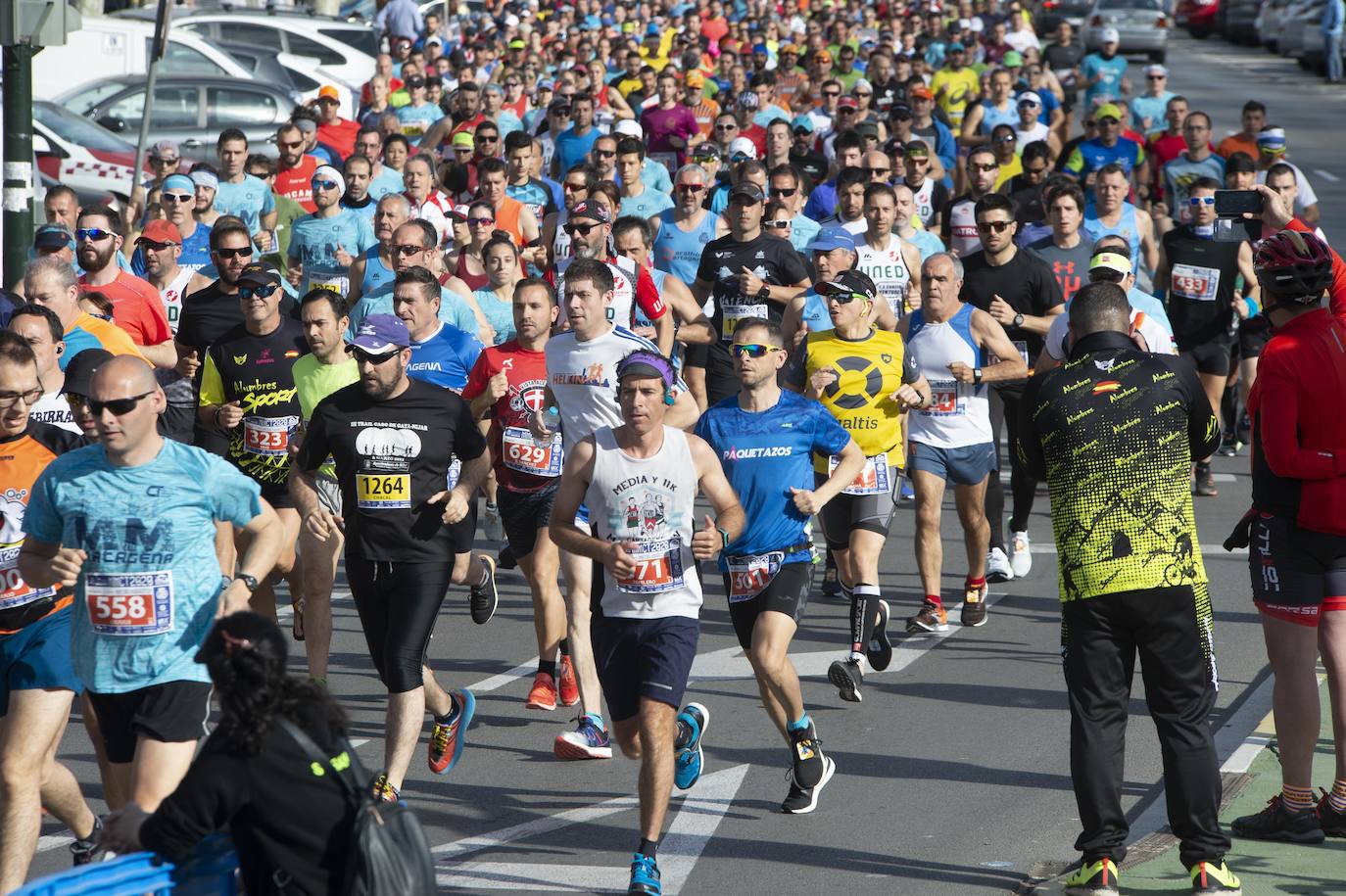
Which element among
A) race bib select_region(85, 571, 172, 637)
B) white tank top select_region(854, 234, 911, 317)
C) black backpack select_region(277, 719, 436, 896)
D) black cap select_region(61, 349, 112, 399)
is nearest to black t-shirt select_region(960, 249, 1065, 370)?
white tank top select_region(854, 234, 911, 317)

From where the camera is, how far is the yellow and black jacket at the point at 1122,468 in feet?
21.6

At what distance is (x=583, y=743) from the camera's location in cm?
845

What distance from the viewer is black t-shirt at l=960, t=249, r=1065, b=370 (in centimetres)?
1206

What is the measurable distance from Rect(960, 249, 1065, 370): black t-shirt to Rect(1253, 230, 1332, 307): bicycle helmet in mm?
4921

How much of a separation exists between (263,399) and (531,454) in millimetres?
1364

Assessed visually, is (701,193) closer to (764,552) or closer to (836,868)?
(764,552)

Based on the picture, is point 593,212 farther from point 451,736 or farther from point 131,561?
point 131,561

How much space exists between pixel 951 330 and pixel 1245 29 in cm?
Result: 4817

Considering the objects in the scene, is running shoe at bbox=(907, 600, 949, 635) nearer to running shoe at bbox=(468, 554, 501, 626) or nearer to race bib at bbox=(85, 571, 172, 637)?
running shoe at bbox=(468, 554, 501, 626)

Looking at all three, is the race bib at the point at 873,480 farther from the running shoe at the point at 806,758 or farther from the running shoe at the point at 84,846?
the running shoe at the point at 84,846

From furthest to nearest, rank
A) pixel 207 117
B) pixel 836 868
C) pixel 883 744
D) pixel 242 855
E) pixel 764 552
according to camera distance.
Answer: pixel 207 117
pixel 883 744
pixel 764 552
pixel 836 868
pixel 242 855

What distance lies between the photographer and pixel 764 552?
792 centimetres

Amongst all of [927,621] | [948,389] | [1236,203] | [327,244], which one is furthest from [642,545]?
[327,244]

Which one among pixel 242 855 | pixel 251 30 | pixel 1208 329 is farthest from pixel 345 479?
pixel 251 30
